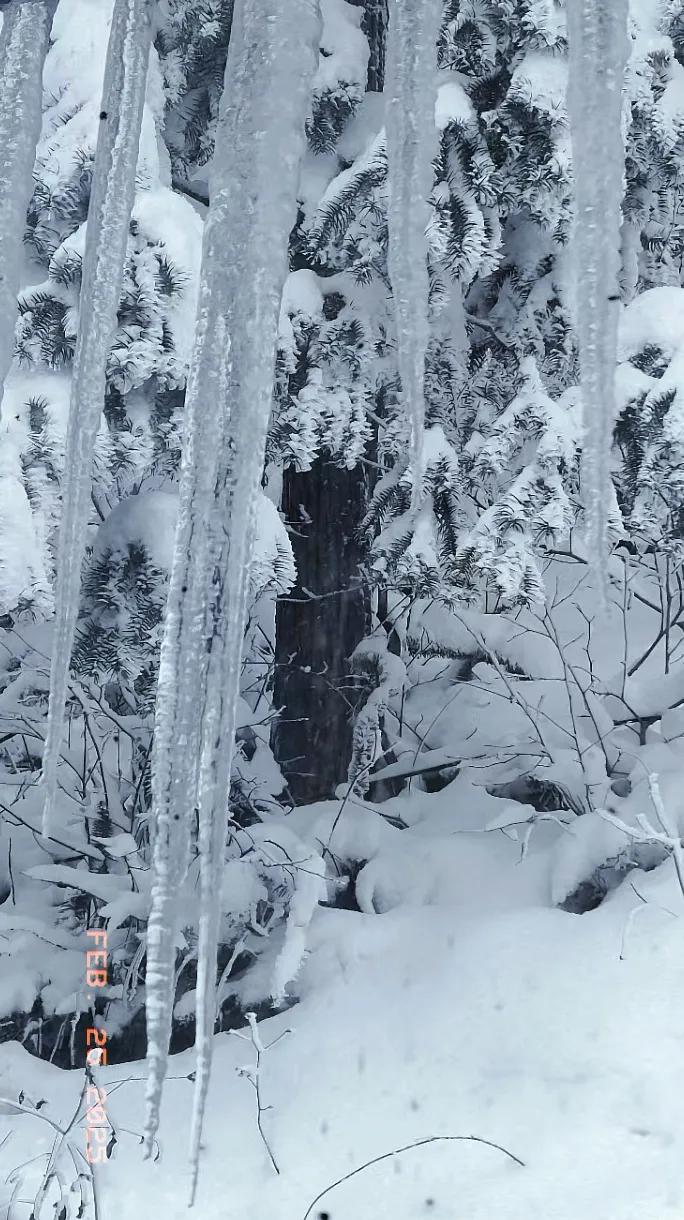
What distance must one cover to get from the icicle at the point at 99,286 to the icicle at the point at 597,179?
22.8 inches

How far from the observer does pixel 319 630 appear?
4.55m

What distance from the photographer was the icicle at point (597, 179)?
1.02 meters

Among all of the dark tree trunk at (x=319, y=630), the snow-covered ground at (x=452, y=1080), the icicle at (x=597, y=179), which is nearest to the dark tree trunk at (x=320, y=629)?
the dark tree trunk at (x=319, y=630)

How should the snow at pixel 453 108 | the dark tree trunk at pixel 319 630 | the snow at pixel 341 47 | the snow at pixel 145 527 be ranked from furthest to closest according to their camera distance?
the dark tree trunk at pixel 319 630, the snow at pixel 341 47, the snow at pixel 453 108, the snow at pixel 145 527

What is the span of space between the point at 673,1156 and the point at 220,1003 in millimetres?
1721

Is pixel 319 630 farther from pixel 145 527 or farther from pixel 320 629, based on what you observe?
pixel 145 527

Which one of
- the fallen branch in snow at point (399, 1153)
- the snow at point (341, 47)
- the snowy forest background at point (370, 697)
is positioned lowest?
the fallen branch in snow at point (399, 1153)

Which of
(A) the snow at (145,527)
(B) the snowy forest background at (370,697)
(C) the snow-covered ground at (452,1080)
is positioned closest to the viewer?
(C) the snow-covered ground at (452,1080)

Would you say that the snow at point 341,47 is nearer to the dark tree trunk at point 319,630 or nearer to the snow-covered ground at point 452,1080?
the dark tree trunk at point 319,630

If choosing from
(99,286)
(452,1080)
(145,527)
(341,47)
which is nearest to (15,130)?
(99,286)

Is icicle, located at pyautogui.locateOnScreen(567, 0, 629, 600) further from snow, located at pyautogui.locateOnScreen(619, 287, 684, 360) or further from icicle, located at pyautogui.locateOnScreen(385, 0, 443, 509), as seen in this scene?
snow, located at pyautogui.locateOnScreen(619, 287, 684, 360)

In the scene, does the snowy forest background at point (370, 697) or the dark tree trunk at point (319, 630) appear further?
the dark tree trunk at point (319, 630)

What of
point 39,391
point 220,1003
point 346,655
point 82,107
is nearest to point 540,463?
point 346,655

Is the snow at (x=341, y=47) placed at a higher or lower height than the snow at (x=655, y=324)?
higher
